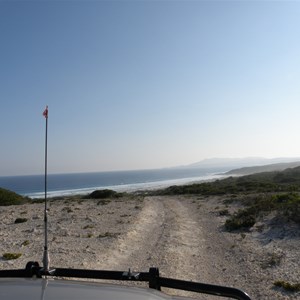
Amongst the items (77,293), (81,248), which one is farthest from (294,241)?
(77,293)

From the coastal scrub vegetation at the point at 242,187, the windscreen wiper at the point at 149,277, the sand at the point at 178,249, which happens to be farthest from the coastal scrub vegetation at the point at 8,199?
the windscreen wiper at the point at 149,277

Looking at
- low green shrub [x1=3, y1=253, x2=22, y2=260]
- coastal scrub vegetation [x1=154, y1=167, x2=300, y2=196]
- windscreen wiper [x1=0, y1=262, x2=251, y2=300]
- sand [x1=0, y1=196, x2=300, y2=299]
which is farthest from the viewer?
coastal scrub vegetation [x1=154, y1=167, x2=300, y2=196]

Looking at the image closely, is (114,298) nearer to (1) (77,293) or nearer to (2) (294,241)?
(1) (77,293)

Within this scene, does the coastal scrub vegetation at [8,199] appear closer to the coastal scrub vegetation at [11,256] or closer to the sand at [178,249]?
the sand at [178,249]

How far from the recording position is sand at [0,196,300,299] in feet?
32.2

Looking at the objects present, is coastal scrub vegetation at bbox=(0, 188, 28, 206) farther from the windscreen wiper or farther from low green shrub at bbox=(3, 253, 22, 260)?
the windscreen wiper

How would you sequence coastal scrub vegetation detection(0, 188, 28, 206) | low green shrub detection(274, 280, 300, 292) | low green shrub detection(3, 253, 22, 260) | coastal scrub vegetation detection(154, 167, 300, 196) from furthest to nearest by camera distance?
coastal scrub vegetation detection(154, 167, 300, 196)
coastal scrub vegetation detection(0, 188, 28, 206)
low green shrub detection(3, 253, 22, 260)
low green shrub detection(274, 280, 300, 292)

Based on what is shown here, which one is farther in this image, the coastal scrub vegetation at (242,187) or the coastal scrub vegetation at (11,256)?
the coastal scrub vegetation at (242,187)

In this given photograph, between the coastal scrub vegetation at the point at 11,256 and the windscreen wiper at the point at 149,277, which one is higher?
the windscreen wiper at the point at 149,277

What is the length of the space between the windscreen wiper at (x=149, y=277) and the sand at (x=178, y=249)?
525cm

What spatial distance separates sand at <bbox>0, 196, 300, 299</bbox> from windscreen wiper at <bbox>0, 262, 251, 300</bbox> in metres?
5.25

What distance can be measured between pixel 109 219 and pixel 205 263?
11.4 metres

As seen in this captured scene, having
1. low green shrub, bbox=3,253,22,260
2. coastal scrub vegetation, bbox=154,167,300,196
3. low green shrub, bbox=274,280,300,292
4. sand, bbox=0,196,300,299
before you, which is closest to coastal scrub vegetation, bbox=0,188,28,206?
sand, bbox=0,196,300,299

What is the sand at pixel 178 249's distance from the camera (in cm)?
983
